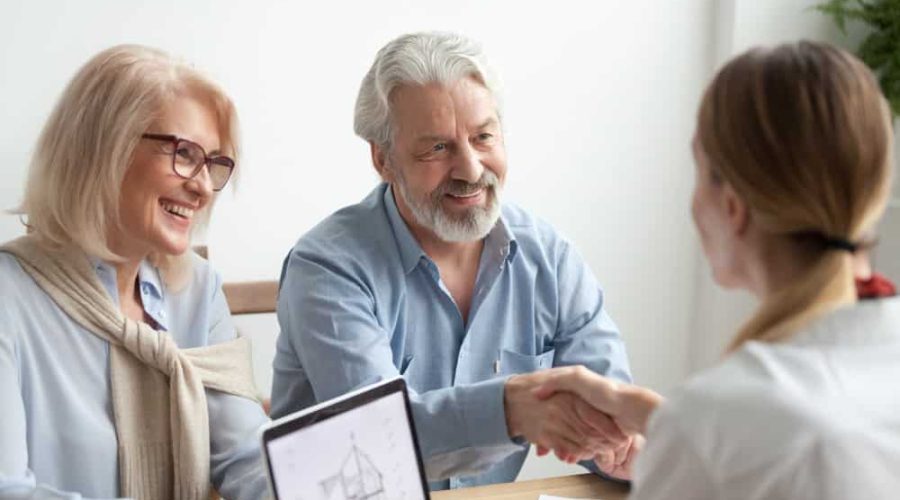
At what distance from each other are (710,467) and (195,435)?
0.94 meters

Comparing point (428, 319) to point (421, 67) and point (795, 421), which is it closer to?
point (421, 67)

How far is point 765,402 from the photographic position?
35.3 inches

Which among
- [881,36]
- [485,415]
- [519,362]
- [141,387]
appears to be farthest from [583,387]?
[881,36]

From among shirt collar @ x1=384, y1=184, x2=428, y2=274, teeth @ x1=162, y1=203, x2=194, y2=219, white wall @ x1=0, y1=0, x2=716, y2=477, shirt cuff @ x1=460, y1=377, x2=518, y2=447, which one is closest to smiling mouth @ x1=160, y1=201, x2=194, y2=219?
teeth @ x1=162, y1=203, x2=194, y2=219

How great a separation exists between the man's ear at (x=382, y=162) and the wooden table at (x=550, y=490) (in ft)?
1.94

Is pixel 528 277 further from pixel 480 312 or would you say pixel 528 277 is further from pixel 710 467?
pixel 710 467

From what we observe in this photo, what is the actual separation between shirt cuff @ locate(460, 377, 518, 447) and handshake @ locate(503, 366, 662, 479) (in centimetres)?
1

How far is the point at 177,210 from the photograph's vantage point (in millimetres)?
1726

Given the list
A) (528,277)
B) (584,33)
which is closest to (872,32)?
(584,33)

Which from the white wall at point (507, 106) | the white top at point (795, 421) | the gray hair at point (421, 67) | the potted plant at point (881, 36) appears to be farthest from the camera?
the potted plant at point (881, 36)

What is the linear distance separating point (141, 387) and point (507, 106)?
1.53 m

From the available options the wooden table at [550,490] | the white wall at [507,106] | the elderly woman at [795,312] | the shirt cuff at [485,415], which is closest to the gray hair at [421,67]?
the shirt cuff at [485,415]

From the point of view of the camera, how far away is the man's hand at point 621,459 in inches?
64.4

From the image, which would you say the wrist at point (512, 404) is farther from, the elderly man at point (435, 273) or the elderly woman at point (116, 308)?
the elderly woman at point (116, 308)
